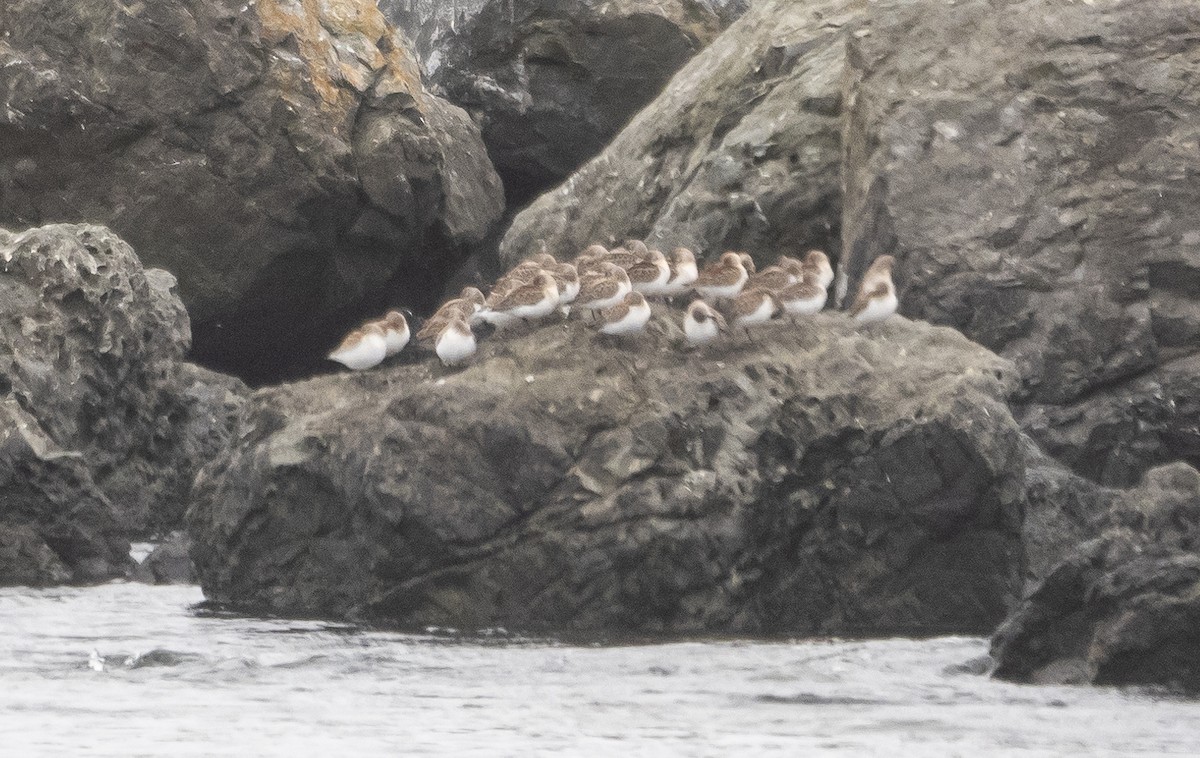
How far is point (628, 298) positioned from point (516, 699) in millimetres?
4100

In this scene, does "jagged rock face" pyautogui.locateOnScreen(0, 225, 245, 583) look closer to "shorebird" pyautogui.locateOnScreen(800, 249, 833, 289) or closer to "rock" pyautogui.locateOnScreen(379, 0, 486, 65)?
"shorebird" pyautogui.locateOnScreen(800, 249, 833, 289)

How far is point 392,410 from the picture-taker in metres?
14.6

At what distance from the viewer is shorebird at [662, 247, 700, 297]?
16.2 metres

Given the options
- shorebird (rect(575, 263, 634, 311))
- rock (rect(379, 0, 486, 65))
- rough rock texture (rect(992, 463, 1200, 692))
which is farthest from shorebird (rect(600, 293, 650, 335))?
rock (rect(379, 0, 486, 65))

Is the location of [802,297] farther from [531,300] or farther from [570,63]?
[570,63]

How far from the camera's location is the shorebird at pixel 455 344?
15070 mm

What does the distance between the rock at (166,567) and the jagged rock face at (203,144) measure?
7.29 meters

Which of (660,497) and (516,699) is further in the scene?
(660,497)

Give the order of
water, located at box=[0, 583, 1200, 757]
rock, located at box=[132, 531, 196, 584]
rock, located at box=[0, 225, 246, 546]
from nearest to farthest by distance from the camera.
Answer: water, located at box=[0, 583, 1200, 757] < rock, located at box=[132, 531, 196, 584] < rock, located at box=[0, 225, 246, 546]

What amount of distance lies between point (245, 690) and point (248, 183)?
12.6 meters

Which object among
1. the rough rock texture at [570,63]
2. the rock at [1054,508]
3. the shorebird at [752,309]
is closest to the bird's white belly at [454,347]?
the shorebird at [752,309]

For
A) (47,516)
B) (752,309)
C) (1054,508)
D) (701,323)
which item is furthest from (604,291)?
(47,516)

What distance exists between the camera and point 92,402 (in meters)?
18.6

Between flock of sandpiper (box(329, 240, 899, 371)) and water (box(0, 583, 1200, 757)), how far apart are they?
8.67 feet
